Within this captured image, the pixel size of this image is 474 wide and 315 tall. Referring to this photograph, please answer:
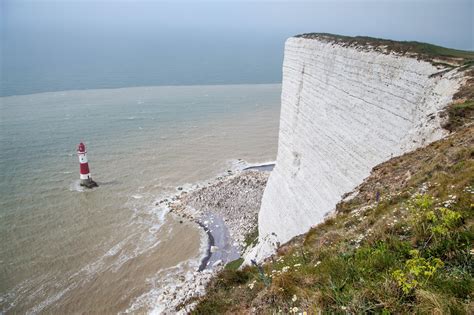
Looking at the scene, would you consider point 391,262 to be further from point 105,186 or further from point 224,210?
point 105,186

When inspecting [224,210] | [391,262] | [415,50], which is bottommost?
[224,210]

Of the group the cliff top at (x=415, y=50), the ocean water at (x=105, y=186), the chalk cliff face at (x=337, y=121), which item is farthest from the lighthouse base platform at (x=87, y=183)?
the cliff top at (x=415, y=50)

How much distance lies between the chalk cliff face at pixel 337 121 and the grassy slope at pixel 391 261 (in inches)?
146

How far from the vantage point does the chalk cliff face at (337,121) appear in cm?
1216

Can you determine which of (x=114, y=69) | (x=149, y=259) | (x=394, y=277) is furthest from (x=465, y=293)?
(x=114, y=69)

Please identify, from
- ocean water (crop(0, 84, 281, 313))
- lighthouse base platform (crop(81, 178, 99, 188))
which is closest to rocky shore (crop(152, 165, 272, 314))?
ocean water (crop(0, 84, 281, 313))

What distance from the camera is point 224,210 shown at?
1126 inches

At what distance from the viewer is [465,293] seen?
3.56 m

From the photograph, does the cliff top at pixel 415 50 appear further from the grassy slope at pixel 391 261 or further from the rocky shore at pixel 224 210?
the rocky shore at pixel 224 210

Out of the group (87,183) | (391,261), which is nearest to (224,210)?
(87,183)

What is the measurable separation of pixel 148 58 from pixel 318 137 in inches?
4827

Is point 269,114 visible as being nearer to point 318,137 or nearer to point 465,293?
point 318,137

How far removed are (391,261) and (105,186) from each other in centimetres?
3288

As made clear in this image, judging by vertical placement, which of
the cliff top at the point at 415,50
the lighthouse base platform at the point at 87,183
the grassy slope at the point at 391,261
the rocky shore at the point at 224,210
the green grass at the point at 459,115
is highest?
the cliff top at the point at 415,50
